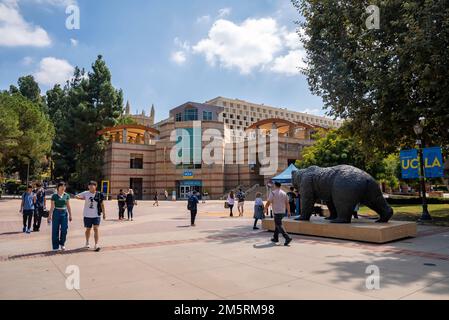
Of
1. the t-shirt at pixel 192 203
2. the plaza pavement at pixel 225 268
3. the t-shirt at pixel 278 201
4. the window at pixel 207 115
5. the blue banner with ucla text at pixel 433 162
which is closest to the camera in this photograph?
the plaza pavement at pixel 225 268

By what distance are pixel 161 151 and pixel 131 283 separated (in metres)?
49.4

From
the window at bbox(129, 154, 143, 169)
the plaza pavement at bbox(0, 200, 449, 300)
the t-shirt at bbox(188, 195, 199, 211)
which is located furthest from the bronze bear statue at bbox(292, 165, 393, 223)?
the window at bbox(129, 154, 143, 169)

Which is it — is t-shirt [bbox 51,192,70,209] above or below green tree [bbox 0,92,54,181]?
below

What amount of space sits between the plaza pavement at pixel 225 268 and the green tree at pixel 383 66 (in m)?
6.53

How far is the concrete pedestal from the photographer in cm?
985

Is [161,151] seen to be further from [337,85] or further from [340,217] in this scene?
[340,217]

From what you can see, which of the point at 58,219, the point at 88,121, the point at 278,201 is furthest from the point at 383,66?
the point at 88,121

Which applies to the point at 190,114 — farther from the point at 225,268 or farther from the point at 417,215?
the point at 225,268

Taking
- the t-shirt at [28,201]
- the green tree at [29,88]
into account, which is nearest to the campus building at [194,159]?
the green tree at [29,88]

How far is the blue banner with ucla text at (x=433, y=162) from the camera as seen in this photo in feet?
49.3

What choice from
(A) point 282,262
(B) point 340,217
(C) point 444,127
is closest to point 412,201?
(C) point 444,127

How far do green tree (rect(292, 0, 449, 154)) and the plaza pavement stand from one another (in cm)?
653

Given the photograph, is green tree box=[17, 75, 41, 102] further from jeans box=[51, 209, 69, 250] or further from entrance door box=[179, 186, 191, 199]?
jeans box=[51, 209, 69, 250]

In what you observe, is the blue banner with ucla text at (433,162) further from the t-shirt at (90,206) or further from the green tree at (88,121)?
the green tree at (88,121)
